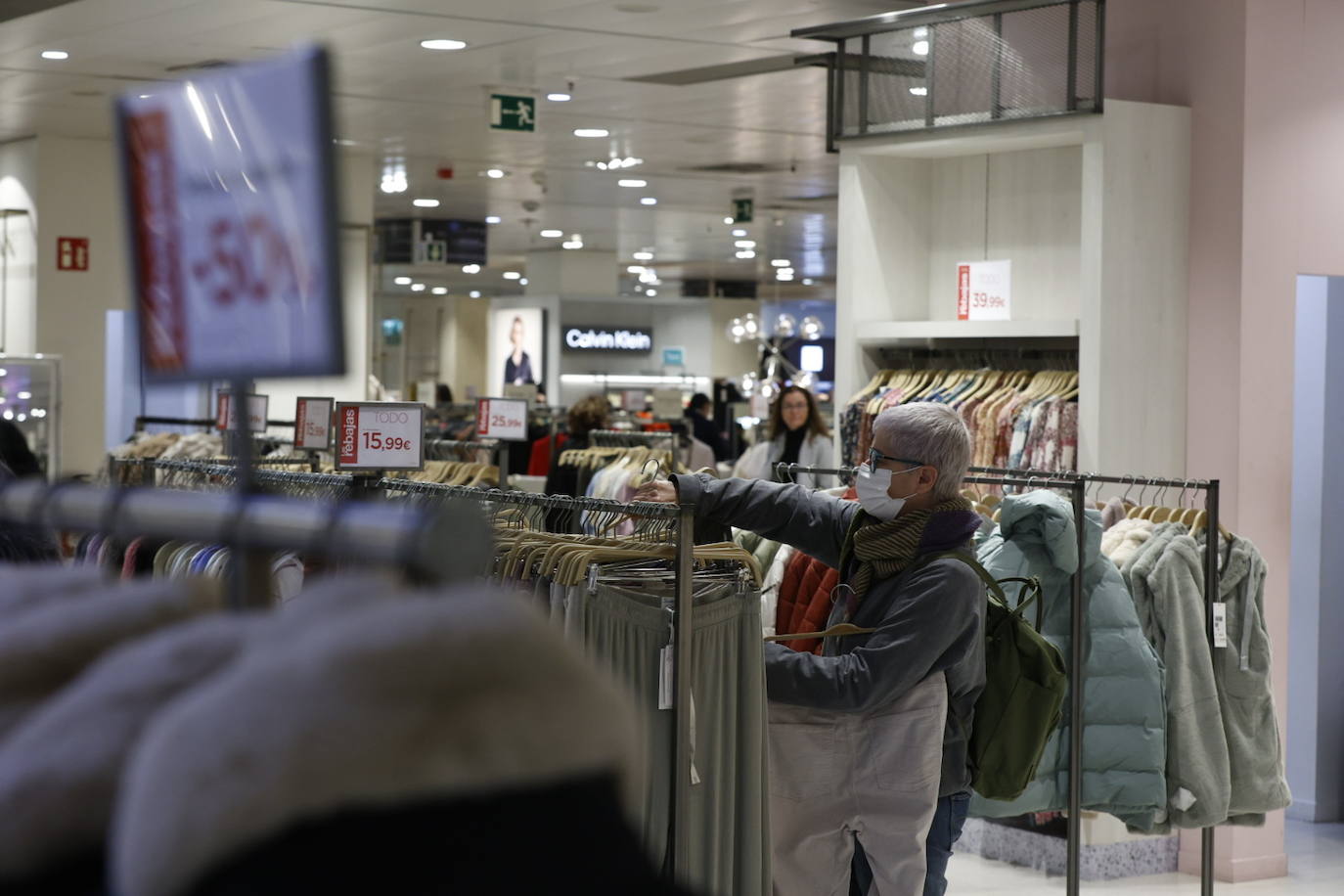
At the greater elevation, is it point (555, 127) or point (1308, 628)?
point (555, 127)

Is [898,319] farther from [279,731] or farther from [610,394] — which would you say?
[610,394]

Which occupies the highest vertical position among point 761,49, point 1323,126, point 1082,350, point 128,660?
point 761,49

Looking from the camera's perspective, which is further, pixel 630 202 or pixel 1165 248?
pixel 630 202

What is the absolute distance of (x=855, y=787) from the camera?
3.28 m

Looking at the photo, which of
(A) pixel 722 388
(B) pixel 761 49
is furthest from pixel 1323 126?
(A) pixel 722 388

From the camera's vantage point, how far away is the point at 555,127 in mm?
11922

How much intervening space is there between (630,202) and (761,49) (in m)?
8.40

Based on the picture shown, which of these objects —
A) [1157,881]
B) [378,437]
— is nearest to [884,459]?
[378,437]

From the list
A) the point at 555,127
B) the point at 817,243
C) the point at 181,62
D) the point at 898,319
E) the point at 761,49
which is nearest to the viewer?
the point at 898,319

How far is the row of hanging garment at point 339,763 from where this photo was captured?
80cm

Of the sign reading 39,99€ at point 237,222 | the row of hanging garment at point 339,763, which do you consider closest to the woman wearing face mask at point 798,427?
the sign reading 39,99€ at point 237,222

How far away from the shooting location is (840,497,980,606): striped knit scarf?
3344 mm

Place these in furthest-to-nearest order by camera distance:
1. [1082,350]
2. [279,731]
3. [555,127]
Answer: [555,127] < [1082,350] < [279,731]

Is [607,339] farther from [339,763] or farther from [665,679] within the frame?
[339,763]
